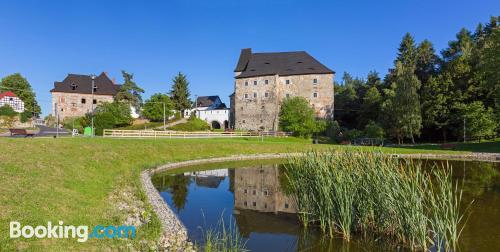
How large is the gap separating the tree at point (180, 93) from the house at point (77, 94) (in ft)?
48.7

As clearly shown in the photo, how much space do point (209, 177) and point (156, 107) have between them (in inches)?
1645

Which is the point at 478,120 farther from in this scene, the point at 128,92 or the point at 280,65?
the point at 128,92

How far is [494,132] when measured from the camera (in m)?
40.7

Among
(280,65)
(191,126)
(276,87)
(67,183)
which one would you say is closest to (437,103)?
(276,87)

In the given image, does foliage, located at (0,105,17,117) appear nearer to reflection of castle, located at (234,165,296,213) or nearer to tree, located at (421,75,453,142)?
reflection of castle, located at (234,165,296,213)

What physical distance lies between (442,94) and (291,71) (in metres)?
24.0

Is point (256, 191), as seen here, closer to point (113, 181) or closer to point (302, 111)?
point (113, 181)

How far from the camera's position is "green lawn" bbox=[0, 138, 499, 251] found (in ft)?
20.2

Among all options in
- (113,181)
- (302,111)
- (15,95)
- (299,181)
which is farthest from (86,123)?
(299,181)

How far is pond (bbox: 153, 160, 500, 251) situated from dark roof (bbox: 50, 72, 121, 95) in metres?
55.2

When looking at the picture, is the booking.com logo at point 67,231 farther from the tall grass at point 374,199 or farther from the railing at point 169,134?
the railing at point 169,134

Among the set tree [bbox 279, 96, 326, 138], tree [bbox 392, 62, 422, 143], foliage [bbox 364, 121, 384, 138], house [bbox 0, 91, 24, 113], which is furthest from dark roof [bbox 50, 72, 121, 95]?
tree [bbox 392, 62, 422, 143]

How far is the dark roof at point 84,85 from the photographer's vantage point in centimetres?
6400

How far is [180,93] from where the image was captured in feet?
207
